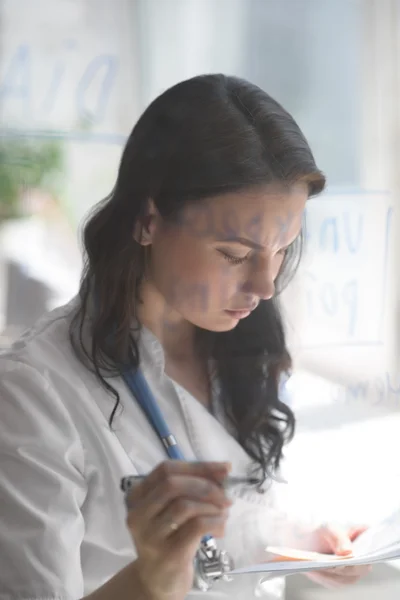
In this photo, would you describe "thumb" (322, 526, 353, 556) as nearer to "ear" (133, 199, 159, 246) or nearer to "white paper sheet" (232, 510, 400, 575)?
"white paper sheet" (232, 510, 400, 575)

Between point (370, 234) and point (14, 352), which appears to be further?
point (370, 234)

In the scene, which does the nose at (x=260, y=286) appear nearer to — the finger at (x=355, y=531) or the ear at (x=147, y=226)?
the ear at (x=147, y=226)

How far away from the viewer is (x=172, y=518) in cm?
39

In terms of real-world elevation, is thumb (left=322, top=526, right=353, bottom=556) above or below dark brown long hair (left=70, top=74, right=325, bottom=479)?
→ below

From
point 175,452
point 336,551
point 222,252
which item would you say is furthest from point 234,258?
point 336,551

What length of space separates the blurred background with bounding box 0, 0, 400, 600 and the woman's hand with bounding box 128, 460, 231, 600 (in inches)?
5.0

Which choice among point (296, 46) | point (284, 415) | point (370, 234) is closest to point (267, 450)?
point (284, 415)

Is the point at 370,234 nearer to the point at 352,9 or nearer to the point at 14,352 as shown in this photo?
the point at 352,9

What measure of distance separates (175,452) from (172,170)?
178 mm

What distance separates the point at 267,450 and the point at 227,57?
274 millimetres

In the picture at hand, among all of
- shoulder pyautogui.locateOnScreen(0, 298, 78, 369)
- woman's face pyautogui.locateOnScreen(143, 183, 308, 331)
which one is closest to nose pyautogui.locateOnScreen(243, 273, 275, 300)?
woman's face pyautogui.locateOnScreen(143, 183, 308, 331)

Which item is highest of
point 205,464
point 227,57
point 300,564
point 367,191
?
point 227,57

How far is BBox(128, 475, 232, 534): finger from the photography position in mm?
391

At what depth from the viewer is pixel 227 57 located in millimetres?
472
